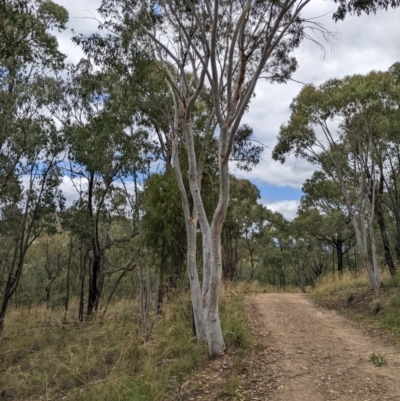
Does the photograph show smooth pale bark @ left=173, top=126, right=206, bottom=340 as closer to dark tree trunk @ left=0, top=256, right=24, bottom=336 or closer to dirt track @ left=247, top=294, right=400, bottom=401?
dirt track @ left=247, top=294, right=400, bottom=401

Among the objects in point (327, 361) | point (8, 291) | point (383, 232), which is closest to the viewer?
point (327, 361)

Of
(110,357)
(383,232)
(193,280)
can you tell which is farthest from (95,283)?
(383,232)

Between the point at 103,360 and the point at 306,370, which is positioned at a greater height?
the point at 306,370

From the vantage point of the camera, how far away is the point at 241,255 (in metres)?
34.4

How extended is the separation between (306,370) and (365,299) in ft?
20.5

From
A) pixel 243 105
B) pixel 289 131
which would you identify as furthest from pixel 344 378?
pixel 289 131

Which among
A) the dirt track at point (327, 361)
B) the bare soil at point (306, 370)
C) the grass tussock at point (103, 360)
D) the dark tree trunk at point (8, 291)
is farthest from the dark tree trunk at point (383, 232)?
the dark tree trunk at point (8, 291)

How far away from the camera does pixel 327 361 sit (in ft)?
20.4

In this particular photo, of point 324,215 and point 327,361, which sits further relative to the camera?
point 324,215

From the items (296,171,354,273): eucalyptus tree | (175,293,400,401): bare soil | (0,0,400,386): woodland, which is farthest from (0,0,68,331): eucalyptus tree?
(296,171,354,273): eucalyptus tree

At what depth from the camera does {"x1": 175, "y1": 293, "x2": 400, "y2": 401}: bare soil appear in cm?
502

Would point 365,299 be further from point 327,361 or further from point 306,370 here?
point 306,370

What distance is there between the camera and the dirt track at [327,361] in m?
4.98

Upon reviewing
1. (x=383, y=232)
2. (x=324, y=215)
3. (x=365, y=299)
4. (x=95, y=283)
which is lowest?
(x=365, y=299)
